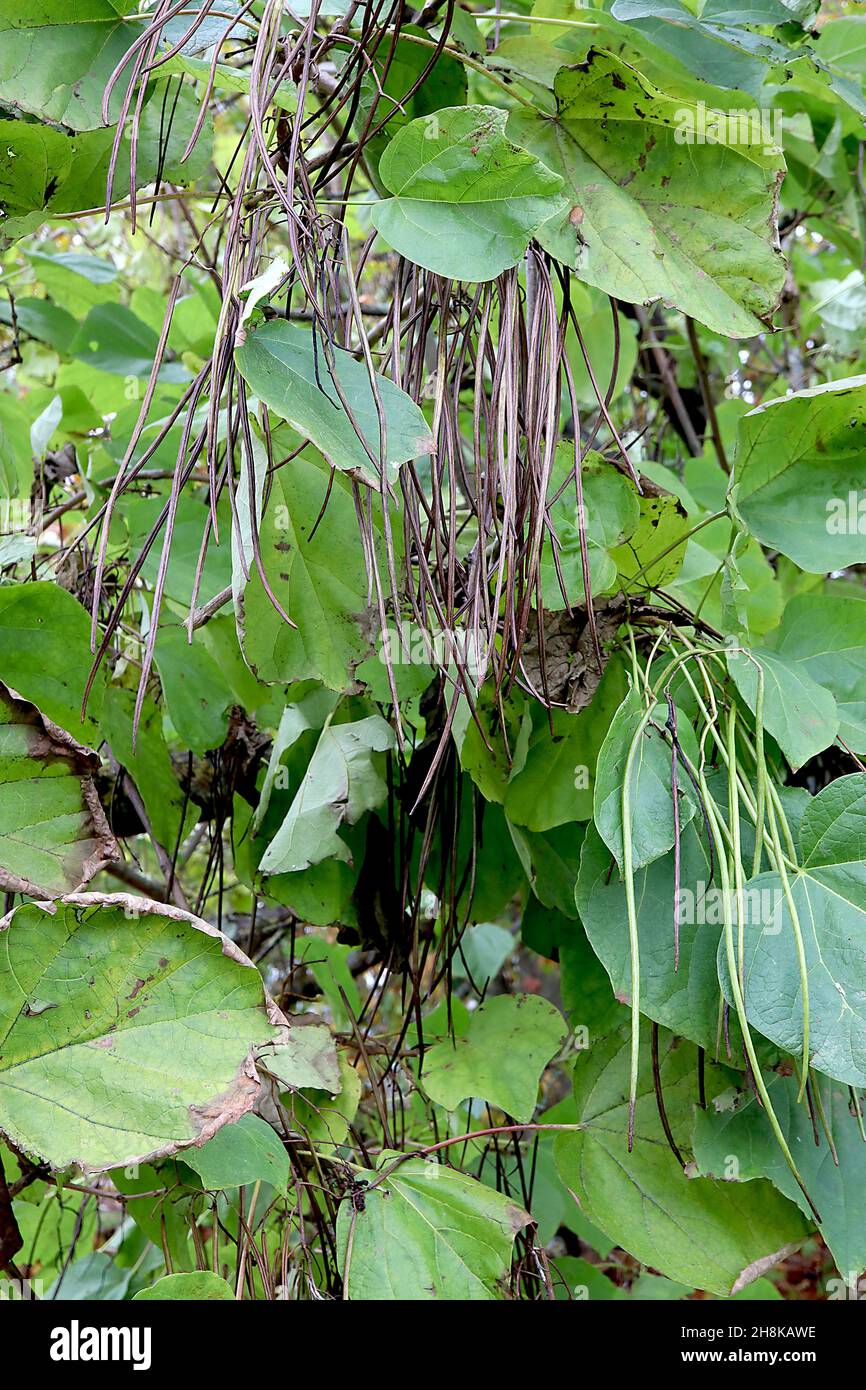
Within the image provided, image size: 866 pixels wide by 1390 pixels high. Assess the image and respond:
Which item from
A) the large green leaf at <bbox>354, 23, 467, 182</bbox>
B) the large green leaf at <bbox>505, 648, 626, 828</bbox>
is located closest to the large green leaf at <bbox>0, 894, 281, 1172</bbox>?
the large green leaf at <bbox>505, 648, 626, 828</bbox>

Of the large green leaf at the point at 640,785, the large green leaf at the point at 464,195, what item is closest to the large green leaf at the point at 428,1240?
the large green leaf at the point at 640,785

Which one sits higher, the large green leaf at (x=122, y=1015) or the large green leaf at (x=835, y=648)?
the large green leaf at (x=835, y=648)

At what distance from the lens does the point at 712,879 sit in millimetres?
523

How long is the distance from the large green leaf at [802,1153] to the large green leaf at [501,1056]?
13cm

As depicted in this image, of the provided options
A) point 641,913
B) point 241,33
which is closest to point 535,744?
point 641,913

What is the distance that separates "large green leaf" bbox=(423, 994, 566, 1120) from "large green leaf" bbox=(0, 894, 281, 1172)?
0.23 m

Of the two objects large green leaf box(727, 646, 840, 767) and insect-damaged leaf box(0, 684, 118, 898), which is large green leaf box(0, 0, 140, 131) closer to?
insect-damaged leaf box(0, 684, 118, 898)

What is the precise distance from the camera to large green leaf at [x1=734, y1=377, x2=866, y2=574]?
1.87 feet

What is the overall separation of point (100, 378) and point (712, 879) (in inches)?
30.6

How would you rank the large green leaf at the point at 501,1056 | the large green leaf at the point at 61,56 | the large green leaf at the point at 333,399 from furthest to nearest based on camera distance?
the large green leaf at the point at 501,1056 < the large green leaf at the point at 61,56 < the large green leaf at the point at 333,399

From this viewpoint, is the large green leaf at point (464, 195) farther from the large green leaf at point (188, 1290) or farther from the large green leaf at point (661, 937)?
the large green leaf at point (188, 1290)

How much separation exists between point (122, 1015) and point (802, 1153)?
A: 1.15 feet

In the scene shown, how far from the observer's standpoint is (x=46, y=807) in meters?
0.51

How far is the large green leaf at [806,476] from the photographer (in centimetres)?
57
